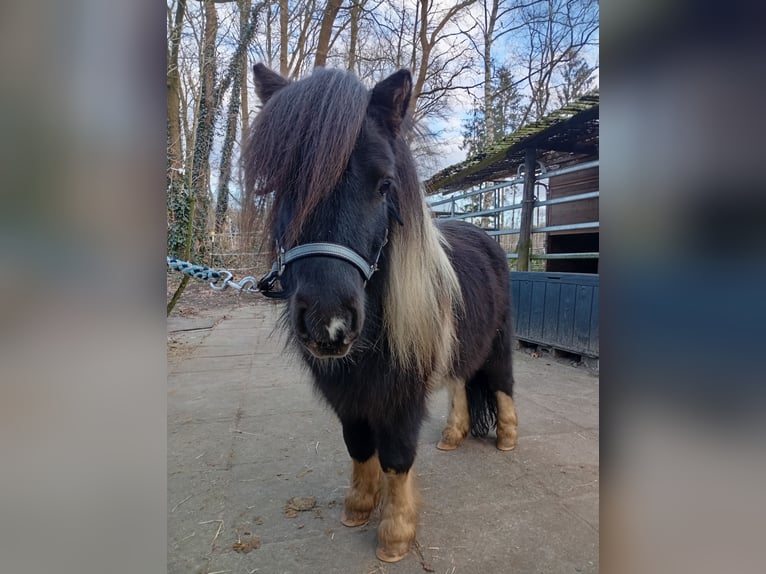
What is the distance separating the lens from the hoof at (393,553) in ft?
5.99

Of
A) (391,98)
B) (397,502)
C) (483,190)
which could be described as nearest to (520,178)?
(483,190)

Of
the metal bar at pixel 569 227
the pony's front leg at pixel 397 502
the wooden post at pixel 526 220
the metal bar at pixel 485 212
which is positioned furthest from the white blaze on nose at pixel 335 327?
the metal bar at pixel 485 212

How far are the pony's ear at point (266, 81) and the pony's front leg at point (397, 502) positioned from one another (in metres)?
1.67

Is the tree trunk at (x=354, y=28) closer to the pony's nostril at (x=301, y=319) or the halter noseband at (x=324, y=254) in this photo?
the halter noseband at (x=324, y=254)

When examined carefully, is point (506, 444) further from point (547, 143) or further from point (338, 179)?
point (547, 143)

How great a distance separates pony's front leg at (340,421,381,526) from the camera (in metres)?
2.08
